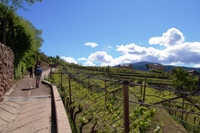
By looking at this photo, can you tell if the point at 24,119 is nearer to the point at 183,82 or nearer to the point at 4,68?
the point at 4,68

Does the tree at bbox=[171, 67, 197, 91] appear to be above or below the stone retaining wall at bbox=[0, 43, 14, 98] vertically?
below

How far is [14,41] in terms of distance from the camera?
20.7 meters

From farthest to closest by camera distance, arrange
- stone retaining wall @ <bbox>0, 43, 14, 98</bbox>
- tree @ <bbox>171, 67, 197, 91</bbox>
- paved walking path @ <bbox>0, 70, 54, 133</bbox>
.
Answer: tree @ <bbox>171, 67, 197, 91</bbox> → stone retaining wall @ <bbox>0, 43, 14, 98</bbox> → paved walking path @ <bbox>0, 70, 54, 133</bbox>

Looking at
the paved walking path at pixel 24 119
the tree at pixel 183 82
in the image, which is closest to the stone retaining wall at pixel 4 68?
the paved walking path at pixel 24 119

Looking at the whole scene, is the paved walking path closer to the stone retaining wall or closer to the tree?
the stone retaining wall

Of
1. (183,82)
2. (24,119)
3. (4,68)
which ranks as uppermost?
(4,68)

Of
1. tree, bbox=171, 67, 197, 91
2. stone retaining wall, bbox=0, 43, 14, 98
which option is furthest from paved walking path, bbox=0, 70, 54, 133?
tree, bbox=171, 67, 197, 91

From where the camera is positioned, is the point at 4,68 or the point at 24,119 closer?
the point at 24,119

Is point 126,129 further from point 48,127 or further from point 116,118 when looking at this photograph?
point 48,127

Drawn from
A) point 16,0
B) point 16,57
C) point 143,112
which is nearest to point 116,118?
point 143,112

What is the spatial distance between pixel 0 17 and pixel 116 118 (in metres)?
20.3

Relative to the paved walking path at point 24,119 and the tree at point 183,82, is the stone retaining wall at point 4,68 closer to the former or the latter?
the paved walking path at point 24,119

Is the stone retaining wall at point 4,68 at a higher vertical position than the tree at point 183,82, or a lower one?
higher

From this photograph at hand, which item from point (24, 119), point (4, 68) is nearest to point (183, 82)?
point (4, 68)
